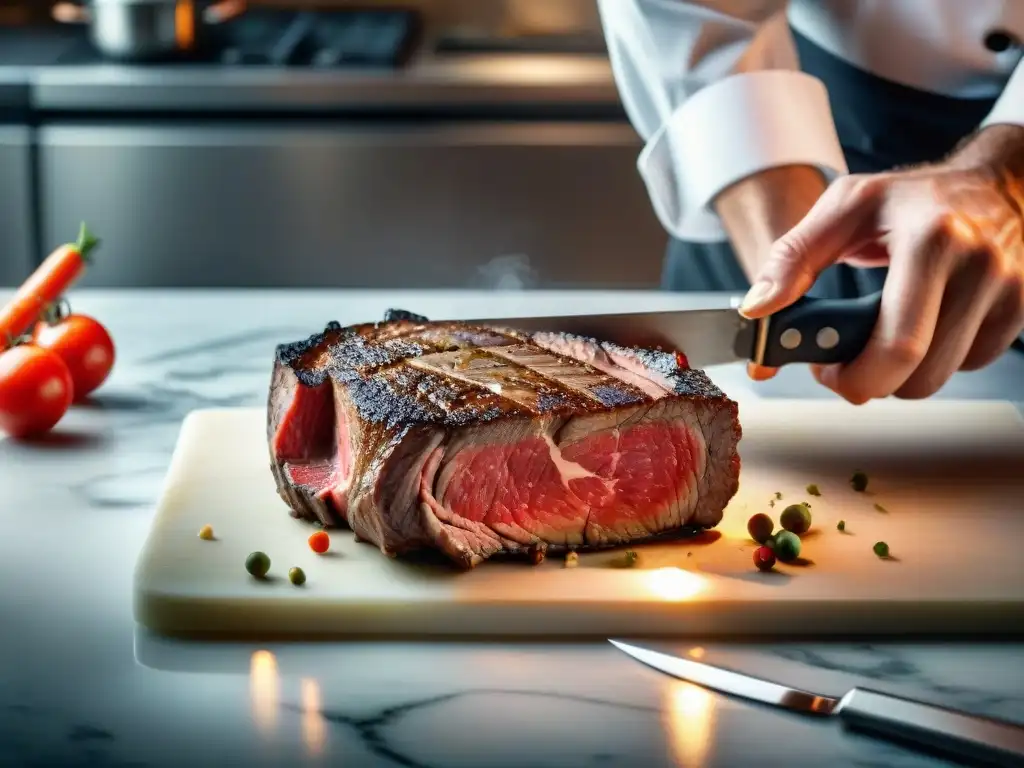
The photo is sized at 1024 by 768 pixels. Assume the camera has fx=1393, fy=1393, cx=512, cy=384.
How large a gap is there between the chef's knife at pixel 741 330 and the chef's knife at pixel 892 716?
0.60 metres

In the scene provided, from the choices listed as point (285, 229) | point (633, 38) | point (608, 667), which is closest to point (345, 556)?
point (608, 667)

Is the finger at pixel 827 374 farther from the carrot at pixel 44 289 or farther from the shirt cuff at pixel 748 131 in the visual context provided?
A: the carrot at pixel 44 289

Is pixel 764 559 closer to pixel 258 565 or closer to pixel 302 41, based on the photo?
pixel 258 565

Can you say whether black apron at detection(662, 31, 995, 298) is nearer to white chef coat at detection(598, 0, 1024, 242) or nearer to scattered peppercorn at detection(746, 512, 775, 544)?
white chef coat at detection(598, 0, 1024, 242)

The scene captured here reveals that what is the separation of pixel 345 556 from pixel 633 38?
124 centimetres

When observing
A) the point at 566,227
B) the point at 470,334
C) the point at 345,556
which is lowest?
the point at 566,227

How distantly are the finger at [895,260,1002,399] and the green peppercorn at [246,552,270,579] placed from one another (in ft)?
2.91

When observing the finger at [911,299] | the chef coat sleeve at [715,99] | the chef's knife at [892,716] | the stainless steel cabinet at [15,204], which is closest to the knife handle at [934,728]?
the chef's knife at [892,716]

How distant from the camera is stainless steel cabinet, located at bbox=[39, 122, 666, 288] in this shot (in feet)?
11.6

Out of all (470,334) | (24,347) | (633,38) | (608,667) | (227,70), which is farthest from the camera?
(227,70)

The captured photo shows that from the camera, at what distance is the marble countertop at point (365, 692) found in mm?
1146

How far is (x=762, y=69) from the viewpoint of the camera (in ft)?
7.41

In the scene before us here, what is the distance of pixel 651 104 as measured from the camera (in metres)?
2.49

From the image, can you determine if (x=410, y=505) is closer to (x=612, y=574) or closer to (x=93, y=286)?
(x=612, y=574)
